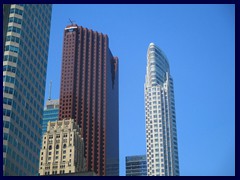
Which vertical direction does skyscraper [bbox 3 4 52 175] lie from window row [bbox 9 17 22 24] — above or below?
below

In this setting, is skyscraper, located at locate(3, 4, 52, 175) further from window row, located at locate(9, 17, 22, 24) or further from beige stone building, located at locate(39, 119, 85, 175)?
beige stone building, located at locate(39, 119, 85, 175)

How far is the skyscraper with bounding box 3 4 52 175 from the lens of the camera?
91.1 meters

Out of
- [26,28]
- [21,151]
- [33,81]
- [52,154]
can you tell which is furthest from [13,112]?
[52,154]

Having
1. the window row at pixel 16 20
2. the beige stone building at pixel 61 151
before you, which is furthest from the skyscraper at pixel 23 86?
the beige stone building at pixel 61 151

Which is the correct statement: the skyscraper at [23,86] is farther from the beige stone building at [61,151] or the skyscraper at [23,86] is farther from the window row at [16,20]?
the beige stone building at [61,151]

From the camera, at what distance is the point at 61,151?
17525cm

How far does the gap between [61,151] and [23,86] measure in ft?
257

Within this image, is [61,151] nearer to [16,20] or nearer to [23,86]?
[23,86]

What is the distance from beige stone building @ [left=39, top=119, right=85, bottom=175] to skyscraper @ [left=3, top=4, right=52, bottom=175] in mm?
65073

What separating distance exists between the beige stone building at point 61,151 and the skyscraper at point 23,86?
65.1 meters

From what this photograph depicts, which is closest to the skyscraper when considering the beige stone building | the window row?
the window row
